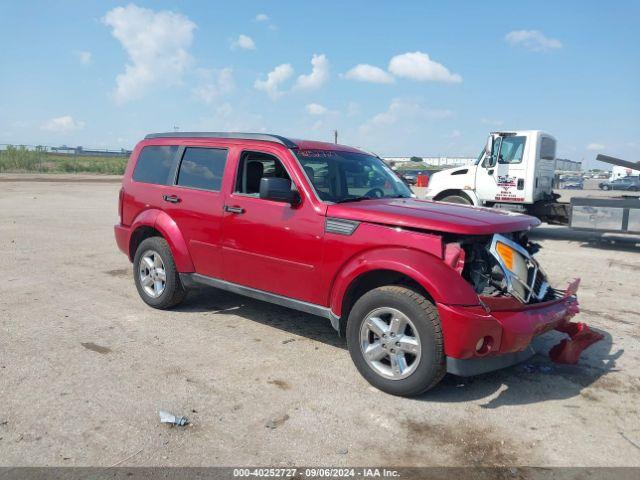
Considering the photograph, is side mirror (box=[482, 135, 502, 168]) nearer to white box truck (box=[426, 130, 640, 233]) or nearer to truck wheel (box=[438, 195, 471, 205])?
white box truck (box=[426, 130, 640, 233])

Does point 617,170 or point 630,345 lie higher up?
point 617,170

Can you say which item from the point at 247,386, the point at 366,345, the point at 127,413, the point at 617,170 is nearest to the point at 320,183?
the point at 366,345

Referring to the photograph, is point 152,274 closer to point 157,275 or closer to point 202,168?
point 157,275

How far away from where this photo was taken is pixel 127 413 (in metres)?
3.73

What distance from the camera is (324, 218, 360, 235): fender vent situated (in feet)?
14.5

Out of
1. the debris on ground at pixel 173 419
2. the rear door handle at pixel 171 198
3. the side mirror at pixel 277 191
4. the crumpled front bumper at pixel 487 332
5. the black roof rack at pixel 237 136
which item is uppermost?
the black roof rack at pixel 237 136

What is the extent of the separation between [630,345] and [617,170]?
185 feet

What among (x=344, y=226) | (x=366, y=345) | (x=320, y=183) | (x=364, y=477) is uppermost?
(x=320, y=183)

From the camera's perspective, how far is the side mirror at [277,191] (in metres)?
4.62

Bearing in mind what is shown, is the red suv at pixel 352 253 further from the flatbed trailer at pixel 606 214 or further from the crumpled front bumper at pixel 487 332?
the flatbed trailer at pixel 606 214

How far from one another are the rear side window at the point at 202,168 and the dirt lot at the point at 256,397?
4.82 ft

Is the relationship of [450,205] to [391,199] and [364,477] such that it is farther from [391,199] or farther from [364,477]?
[364,477]

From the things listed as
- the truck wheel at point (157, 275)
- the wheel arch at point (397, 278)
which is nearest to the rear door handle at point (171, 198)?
the truck wheel at point (157, 275)

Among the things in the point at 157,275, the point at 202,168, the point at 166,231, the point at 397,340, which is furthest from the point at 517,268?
the point at 157,275
